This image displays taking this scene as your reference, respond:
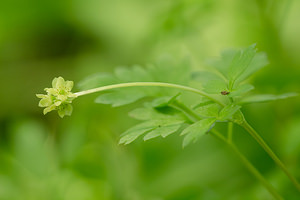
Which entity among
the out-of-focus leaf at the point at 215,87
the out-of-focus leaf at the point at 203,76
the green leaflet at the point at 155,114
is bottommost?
the out-of-focus leaf at the point at 215,87

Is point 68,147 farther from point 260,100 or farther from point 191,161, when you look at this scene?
point 260,100

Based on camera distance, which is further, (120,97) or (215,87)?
(120,97)

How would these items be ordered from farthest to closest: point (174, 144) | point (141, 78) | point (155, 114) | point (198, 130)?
point (174, 144) < point (141, 78) < point (155, 114) < point (198, 130)

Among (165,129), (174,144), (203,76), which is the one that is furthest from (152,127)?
(174,144)

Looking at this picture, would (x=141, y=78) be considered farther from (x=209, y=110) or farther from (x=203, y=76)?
(x=209, y=110)

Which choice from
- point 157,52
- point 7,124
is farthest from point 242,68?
point 7,124

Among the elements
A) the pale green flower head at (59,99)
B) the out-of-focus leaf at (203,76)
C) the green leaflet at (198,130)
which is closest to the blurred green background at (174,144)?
the out-of-focus leaf at (203,76)

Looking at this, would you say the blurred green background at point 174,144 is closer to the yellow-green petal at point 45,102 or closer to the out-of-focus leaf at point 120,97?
the out-of-focus leaf at point 120,97
